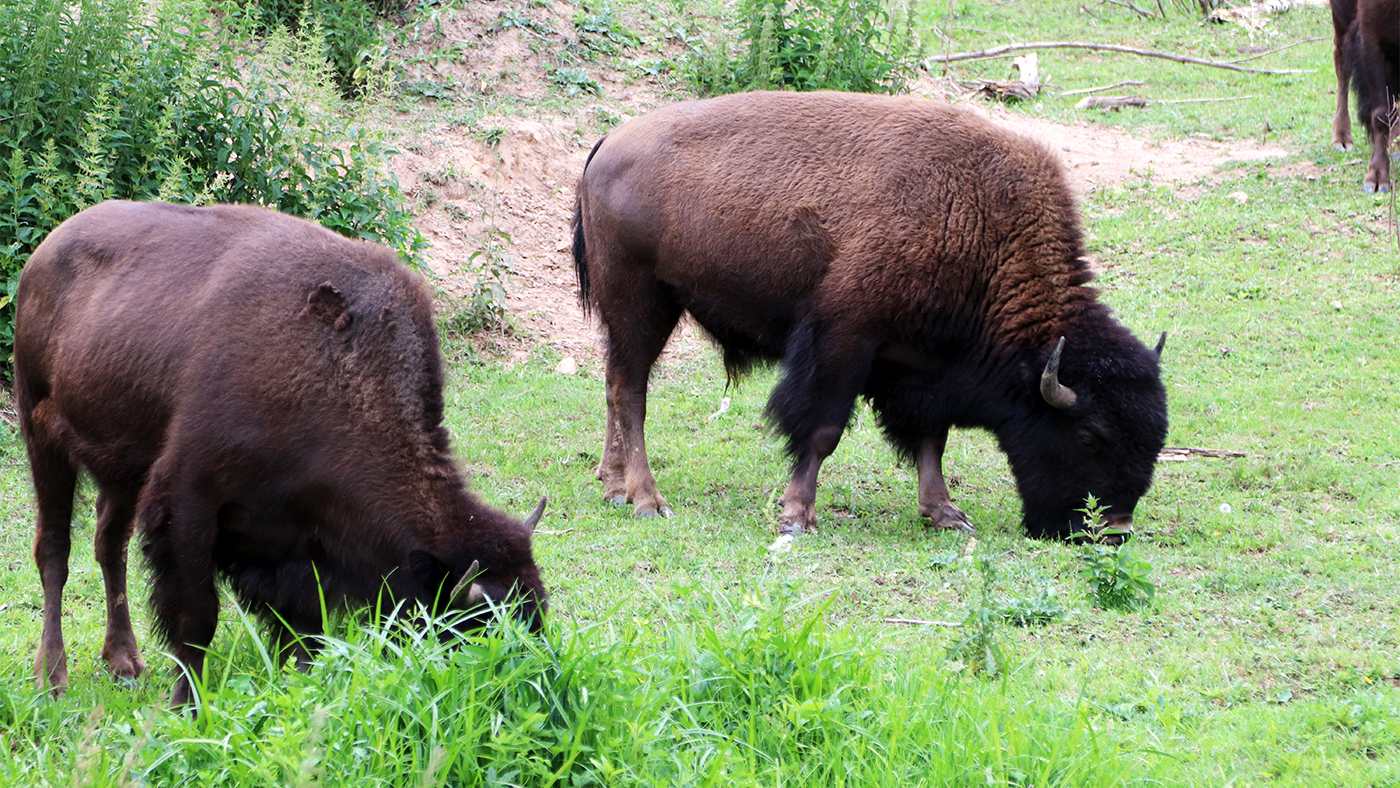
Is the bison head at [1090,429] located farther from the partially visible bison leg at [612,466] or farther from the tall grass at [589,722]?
the tall grass at [589,722]

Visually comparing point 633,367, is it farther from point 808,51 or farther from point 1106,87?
point 1106,87

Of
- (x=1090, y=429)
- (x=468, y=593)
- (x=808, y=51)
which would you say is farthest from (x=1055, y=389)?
(x=808, y=51)

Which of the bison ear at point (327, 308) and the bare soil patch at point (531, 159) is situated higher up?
the bison ear at point (327, 308)

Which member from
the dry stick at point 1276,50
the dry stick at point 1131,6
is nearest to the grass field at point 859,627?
the dry stick at point 1276,50

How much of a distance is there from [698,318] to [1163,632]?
3.29 meters

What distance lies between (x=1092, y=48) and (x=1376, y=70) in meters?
6.97

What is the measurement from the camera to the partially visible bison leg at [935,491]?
274 inches

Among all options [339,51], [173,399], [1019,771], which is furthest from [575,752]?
[339,51]

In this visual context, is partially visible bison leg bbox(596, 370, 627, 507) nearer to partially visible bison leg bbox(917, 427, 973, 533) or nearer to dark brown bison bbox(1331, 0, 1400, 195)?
partially visible bison leg bbox(917, 427, 973, 533)

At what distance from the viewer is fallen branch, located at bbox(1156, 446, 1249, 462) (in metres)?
7.90

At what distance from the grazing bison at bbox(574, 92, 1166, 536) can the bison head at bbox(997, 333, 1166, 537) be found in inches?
0.4

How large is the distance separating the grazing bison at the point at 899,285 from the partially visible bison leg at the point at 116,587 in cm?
300

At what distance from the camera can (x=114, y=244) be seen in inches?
177

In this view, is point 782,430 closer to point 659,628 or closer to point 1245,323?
point 659,628
